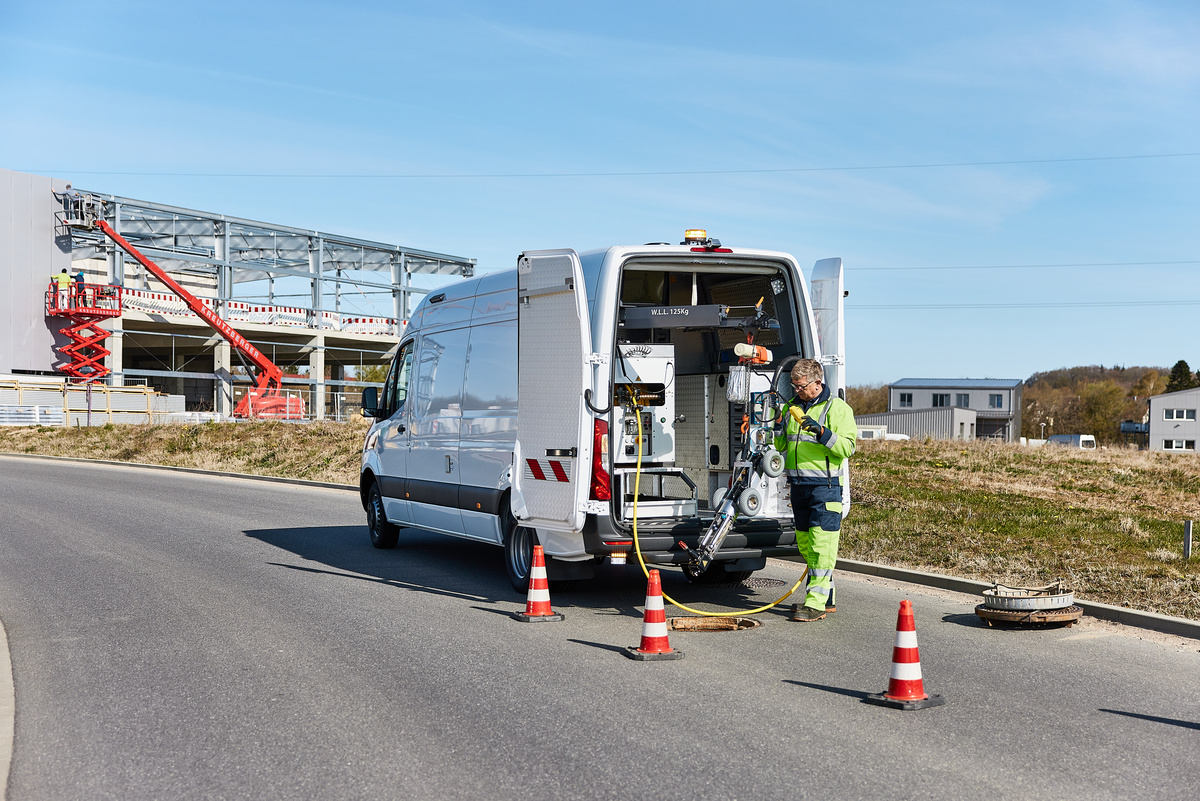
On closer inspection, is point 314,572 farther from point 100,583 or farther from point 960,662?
point 960,662

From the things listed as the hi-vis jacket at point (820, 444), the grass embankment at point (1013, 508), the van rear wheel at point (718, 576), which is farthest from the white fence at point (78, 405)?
the hi-vis jacket at point (820, 444)

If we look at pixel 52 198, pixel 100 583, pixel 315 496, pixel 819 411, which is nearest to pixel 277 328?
pixel 52 198

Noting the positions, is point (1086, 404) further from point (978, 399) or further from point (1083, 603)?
point (1083, 603)

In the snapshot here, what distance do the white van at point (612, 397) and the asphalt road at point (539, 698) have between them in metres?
0.69

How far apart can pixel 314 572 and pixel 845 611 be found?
5.32 meters

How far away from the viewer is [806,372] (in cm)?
817

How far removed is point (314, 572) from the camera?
10570 millimetres

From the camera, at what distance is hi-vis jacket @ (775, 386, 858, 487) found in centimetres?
802

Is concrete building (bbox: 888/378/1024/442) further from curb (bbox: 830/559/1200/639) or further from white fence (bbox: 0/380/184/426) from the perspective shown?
curb (bbox: 830/559/1200/639)

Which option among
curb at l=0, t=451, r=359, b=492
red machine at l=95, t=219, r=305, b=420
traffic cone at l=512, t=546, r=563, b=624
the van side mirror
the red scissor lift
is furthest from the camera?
red machine at l=95, t=219, r=305, b=420

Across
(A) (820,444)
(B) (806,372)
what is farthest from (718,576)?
(B) (806,372)

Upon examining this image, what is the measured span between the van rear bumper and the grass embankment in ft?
7.98

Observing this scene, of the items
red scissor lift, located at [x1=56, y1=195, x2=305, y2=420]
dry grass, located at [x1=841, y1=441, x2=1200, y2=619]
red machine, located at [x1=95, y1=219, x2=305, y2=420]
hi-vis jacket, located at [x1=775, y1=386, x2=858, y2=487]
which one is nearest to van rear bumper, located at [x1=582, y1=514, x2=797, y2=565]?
hi-vis jacket, located at [x1=775, y1=386, x2=858, y2=487]

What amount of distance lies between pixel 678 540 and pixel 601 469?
0.84 meters
